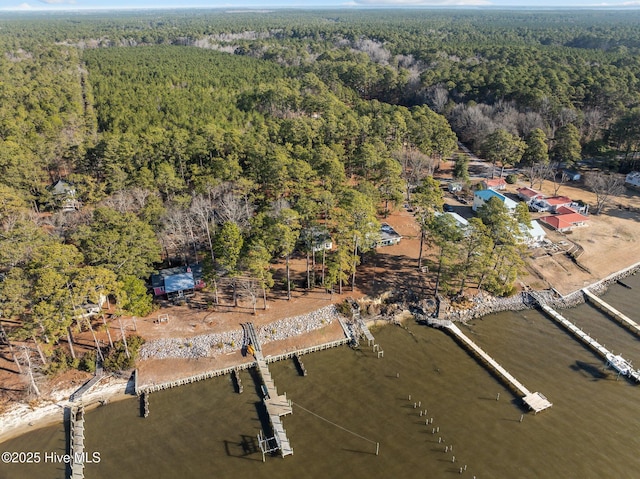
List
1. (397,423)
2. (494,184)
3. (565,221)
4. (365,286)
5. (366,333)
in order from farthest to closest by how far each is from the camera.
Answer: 1. (494,184)
2. (565,221)
3. (365,286)
4. (366,333)
5. (397,423)

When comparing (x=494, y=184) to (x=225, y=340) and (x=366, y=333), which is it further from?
(x=225, y=340)

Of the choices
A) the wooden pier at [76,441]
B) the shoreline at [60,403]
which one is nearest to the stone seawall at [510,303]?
the shoreline at [60,403]

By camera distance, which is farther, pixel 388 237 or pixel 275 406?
pixel 388 237

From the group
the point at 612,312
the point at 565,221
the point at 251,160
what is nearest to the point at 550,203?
the point at 565,221

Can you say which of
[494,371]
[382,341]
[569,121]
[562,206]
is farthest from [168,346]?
[569,121]

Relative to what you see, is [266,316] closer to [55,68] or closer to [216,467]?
[216,467]

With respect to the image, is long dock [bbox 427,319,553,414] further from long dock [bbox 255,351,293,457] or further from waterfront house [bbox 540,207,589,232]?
waterfront house [bbox 540,207,589,232]

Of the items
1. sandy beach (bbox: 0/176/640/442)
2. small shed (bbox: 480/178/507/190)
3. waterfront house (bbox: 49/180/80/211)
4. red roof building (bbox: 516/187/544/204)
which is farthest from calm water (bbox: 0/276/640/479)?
waterfront house (bbox: 49/180/80/211)
